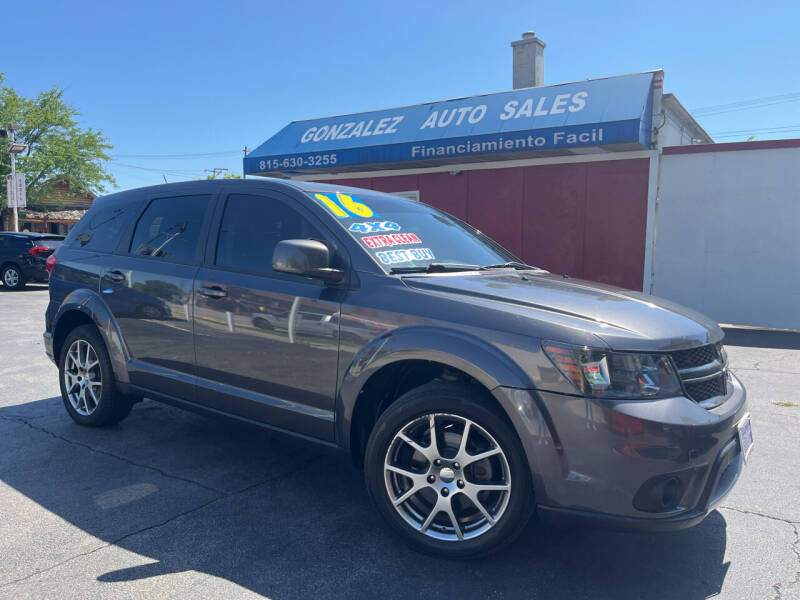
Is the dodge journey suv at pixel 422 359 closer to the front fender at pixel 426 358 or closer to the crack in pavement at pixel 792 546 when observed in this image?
the front fender at pixel 426 358

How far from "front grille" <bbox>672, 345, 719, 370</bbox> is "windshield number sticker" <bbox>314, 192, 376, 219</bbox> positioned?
180cm

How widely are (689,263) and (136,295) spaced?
997cm

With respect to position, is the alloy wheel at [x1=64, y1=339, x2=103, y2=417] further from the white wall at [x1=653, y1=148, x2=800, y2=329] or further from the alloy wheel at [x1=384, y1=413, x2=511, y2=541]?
the white wall at [x1=653, y1=148, x2=800, y2=329]

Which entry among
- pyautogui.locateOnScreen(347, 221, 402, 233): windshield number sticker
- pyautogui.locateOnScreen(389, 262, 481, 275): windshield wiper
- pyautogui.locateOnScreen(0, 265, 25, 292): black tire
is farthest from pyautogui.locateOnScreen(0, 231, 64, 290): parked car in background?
pyautogui.locateOnScreen(389, 262, 481, 275): windshield wiper

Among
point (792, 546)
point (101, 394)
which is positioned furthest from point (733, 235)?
point (101, 394)

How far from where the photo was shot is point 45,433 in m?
4.56

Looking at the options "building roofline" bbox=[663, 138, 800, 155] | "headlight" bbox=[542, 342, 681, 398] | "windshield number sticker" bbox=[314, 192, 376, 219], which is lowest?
"headlight" bbox=[542, 342, 681, 398]

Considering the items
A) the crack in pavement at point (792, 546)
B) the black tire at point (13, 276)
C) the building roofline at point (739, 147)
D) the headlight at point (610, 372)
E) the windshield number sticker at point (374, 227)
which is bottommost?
the crack in pavement at point (792, 546)

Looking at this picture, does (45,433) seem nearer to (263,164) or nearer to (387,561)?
(387,561)

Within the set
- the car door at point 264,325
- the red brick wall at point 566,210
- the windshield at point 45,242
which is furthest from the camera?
the windshield at point 45,242

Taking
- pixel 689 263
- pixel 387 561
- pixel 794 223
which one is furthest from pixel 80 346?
pixel 794 223

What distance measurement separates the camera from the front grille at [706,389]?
265 centimetres

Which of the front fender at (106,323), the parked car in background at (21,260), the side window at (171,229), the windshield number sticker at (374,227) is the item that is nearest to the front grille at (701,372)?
the windshield number sticker at (374,227)

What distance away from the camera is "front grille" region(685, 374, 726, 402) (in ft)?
8.68
